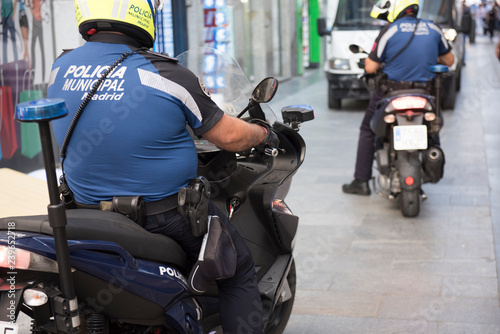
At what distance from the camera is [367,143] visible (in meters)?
6.79

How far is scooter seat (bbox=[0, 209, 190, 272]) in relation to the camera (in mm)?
2271

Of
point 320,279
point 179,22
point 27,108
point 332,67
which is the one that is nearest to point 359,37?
point 332,67

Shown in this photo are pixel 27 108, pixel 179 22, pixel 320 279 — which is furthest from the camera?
pixel 179 22

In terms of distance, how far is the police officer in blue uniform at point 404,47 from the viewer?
6.46 m

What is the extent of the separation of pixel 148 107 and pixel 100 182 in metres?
0.33

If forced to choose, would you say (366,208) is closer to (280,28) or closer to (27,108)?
(27,108)

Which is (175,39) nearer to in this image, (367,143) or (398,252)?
(367,143)

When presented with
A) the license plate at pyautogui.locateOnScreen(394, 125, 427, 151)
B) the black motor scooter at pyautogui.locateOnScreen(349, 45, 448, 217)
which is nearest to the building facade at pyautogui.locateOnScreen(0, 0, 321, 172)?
the black motor scooter at pyautogui.locateOnScreen(349, 45, 448, 217)

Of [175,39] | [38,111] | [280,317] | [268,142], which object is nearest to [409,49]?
[280,317]

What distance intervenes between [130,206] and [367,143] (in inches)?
178

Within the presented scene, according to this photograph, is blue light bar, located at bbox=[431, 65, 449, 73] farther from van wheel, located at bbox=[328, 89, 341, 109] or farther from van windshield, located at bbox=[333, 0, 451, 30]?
van wheel, located at bbox=[328, 89, 341, 109]

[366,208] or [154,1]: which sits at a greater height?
[154,1]

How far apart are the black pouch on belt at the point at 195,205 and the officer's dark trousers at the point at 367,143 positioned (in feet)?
13.9

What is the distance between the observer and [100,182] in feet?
8.59
